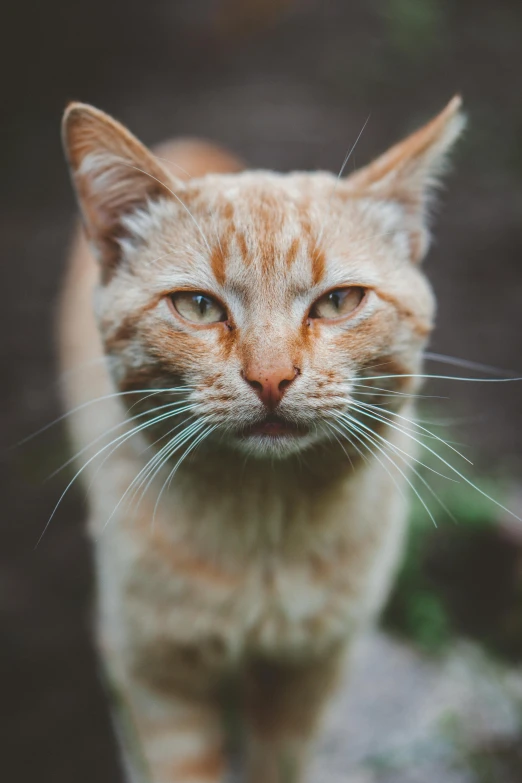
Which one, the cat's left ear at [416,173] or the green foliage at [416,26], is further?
the green foliage at [416,26]

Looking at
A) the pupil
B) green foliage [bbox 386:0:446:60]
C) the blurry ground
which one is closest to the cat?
the pupil

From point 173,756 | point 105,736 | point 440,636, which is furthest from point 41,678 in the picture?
point 440,636

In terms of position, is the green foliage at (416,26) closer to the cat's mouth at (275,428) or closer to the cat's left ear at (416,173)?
the cat's left ear at (416,173)

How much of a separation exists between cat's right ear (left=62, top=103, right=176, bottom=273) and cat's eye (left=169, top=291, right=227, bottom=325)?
23 centimetres

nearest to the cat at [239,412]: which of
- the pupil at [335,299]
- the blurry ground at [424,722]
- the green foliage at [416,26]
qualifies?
the pupil at [335,299]

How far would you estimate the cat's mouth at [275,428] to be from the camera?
4.10 ft

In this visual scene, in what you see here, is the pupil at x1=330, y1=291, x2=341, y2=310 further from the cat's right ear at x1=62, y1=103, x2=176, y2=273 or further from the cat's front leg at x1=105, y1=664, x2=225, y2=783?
the cat's front leg at x1=105, y1=664, x2=225, y2=783

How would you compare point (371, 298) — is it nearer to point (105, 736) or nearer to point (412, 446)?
point (412, 446)

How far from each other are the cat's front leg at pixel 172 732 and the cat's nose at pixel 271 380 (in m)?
0.97

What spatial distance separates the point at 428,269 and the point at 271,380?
8.93 feet

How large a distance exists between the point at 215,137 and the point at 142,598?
348 centimetres

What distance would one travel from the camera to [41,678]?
2402 mm

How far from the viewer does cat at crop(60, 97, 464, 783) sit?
128 cm

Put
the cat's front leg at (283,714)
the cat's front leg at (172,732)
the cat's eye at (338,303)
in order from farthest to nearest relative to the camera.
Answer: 1. the cat's front leg at (283,714)
2. the cat's front leg at (172,732)
3. the cat's eye at (338,303)
